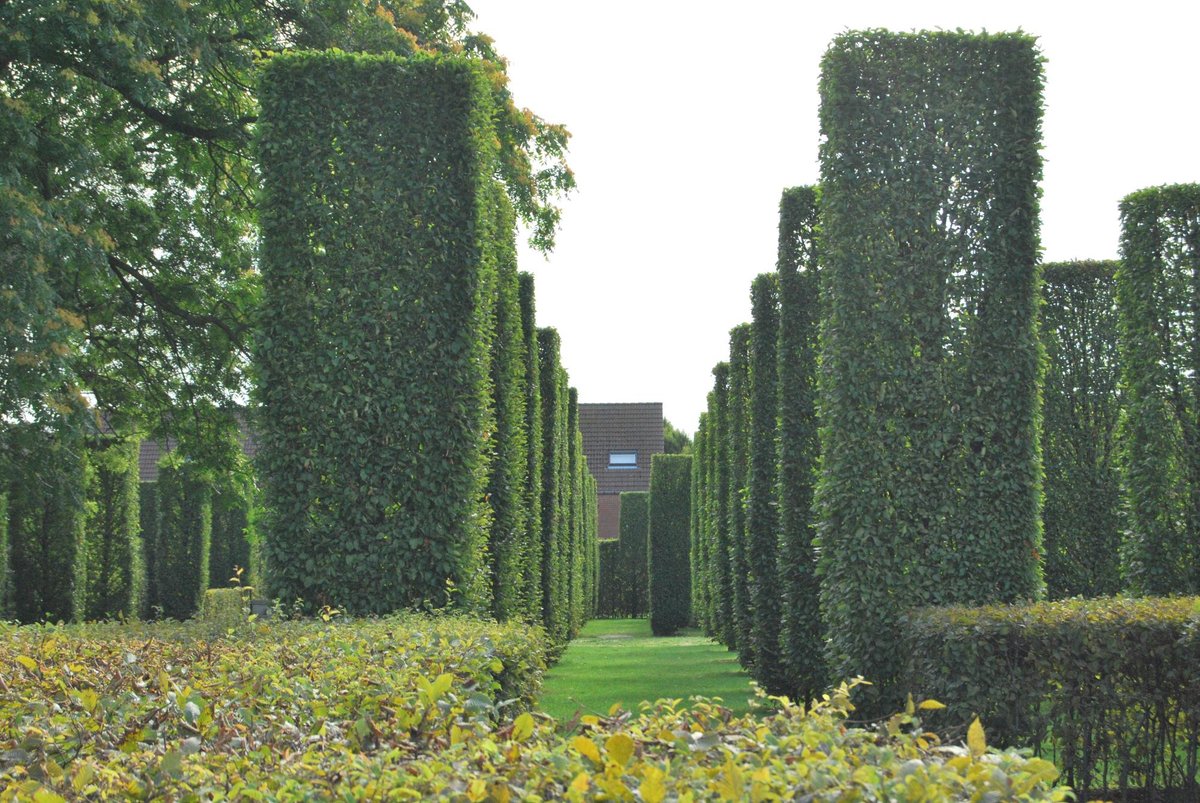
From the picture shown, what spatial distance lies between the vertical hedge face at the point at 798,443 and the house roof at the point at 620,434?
126 ft

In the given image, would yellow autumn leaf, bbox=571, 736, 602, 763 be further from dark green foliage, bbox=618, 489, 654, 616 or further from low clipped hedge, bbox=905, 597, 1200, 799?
dark green foliage, bbox=618, 489, 654, 616

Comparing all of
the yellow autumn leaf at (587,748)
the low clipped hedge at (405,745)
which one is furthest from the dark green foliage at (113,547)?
the yellow autumn leaf at (587,748)

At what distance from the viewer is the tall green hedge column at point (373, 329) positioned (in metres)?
9.27

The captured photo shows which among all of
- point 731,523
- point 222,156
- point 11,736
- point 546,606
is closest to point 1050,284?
point 731,523

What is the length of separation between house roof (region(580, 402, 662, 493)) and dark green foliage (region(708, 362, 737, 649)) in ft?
91.5

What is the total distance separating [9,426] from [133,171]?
160 inches

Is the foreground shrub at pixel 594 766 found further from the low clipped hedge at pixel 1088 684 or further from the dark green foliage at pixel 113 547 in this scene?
the dark green foliage at pixel 113 547

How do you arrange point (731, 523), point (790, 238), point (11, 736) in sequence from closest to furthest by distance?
1. point (11, 736)
2. point (790, 238)
3. point (731, 523)

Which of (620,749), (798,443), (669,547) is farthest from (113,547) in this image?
(620,749)

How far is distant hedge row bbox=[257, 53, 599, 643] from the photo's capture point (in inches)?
365

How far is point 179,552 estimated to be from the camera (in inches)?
1048

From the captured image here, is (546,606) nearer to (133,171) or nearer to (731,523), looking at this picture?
(731,523)

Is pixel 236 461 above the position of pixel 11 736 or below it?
above

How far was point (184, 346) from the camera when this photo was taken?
16047mm
